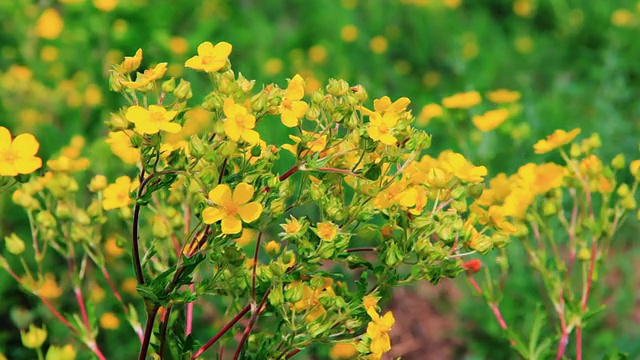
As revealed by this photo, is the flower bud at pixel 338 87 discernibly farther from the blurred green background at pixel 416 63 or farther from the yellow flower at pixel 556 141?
the blurred green background at pixel 416 63

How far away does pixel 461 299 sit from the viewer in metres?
2.97

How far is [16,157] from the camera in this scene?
130cm

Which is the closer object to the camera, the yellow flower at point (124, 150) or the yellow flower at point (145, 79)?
the yellow flower at point (145, 79)

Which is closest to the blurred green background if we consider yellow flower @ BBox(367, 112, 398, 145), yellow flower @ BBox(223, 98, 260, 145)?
yellow flower @ BBox(367, 112, 398, 145)

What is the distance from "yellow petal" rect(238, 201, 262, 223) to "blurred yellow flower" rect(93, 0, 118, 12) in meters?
3.50

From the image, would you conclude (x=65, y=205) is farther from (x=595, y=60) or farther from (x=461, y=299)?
(x=595, y=60)

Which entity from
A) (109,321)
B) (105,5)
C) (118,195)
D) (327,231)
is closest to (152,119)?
(327,231)

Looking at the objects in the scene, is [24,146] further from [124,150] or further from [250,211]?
[250,211]

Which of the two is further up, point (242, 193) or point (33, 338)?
point (242, 193)

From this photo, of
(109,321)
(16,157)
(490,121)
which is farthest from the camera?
(490,121)

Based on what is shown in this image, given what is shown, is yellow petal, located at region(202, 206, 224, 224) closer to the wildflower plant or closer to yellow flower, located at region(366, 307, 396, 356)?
the wildflower plant

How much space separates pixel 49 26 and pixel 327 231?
3577 mm

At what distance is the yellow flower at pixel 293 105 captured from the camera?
1203 mm

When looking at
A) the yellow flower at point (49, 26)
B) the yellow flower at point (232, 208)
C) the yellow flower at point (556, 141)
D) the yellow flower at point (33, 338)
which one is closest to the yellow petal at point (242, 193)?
the yellow flower at point (232, 208)
